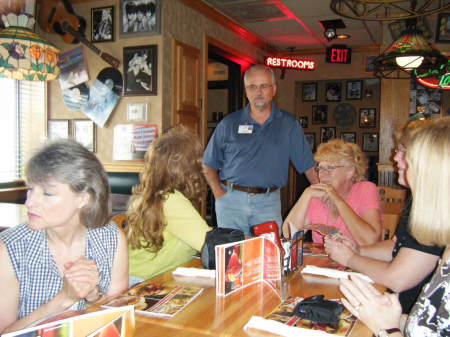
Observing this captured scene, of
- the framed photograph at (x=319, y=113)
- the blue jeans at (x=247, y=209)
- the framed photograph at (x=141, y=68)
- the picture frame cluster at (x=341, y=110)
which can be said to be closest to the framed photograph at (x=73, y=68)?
the framed photograph at (x=141, y=68)

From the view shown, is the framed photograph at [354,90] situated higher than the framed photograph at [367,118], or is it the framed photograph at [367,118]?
the framed photograph at [354,90]

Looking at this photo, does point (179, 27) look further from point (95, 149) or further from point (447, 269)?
point (447, 269)

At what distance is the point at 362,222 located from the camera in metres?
2.36

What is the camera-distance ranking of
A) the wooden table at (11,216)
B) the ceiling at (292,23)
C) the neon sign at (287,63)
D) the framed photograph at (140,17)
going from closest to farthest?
the wooden table at (11,216) < the framed photograph at (140,17) < the ceiling at (292,23) < the neon sign at (287,63)

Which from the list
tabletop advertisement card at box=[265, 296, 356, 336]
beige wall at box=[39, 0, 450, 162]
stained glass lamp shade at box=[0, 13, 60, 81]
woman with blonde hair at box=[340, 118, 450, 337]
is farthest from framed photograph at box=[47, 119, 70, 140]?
woman with blonde hair at box=[340, 118, 450, 337]

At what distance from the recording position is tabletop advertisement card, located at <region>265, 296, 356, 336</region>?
122cm

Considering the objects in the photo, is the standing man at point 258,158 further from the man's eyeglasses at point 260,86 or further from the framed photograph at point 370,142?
the framed photograph at point 370,142

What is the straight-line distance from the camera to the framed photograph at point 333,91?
8.62m

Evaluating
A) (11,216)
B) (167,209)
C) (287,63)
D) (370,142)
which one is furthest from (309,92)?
(167,209)

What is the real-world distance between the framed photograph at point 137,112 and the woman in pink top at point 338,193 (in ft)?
8.09

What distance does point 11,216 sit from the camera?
9.73 feet

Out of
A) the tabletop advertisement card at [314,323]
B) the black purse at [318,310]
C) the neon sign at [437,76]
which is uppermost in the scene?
the neon sign at [437,76]

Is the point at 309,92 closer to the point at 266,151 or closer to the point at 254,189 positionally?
the point at 266,151

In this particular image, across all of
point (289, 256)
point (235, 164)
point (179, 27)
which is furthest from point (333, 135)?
point (289, 256)
